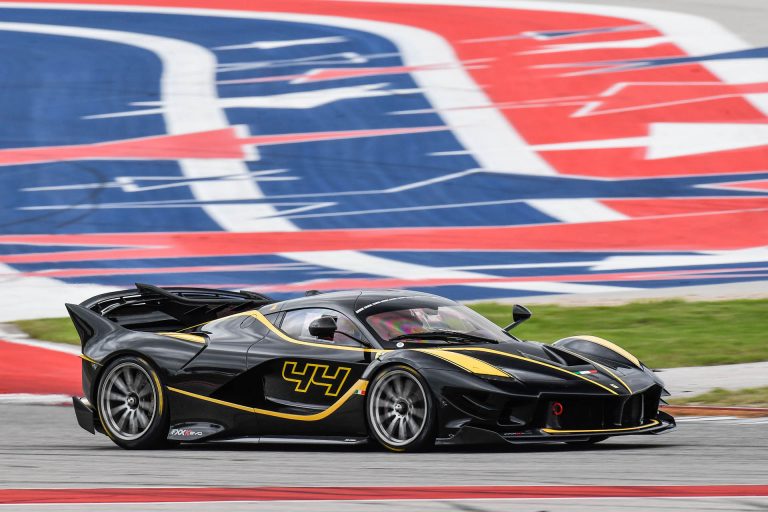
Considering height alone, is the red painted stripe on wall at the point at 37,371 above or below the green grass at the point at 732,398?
below

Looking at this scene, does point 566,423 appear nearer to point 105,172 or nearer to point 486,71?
point 105,172

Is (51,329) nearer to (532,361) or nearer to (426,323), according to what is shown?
(426,323)

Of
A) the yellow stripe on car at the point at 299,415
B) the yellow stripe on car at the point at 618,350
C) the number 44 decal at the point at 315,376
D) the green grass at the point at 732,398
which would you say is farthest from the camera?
the green grass at the point at 732,398

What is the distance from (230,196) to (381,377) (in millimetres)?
19001

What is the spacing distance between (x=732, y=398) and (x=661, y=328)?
5.36 m

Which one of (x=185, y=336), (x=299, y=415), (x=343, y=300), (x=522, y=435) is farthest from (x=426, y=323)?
(x=185, y=336)

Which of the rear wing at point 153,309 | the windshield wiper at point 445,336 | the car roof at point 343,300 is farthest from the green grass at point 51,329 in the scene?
the windshield wiper at point 445,336

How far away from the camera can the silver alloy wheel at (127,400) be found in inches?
443

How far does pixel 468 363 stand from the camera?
9.78m

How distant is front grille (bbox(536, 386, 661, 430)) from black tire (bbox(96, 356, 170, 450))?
3119 mm

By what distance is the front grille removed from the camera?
965 cm

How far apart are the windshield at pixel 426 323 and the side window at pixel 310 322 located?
131 mm

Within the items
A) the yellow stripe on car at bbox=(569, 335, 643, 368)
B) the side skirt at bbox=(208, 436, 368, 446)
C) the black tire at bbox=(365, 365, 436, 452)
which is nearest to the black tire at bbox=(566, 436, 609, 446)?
the yellow stripe on car at bbox=(569, 335, 643, 368)

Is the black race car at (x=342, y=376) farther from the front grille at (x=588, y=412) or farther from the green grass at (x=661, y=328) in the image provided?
the green grass at (x=661, y=328)
